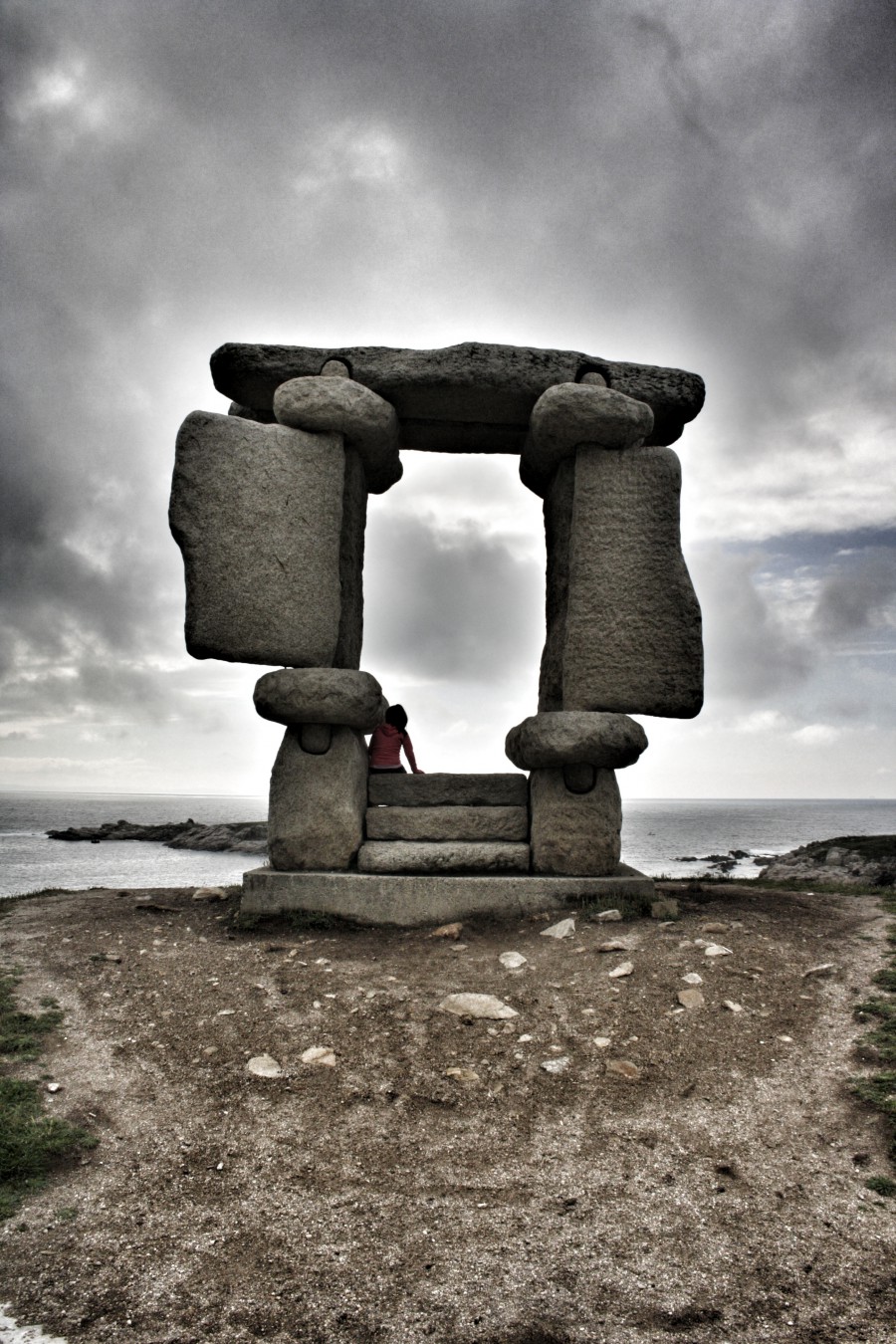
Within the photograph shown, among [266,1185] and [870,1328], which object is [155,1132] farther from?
[870,1328]

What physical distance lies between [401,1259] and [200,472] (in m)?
4.26

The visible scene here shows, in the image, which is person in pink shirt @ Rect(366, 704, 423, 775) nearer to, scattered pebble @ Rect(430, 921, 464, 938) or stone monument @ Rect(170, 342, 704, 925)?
stone monument @ Rect(170, 342, 704, 925)

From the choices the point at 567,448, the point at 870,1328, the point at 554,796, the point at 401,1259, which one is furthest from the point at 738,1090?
the point at 567,448

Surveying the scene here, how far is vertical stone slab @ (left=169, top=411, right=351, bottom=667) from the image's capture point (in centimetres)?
475

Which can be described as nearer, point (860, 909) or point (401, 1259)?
point (401, 1259)

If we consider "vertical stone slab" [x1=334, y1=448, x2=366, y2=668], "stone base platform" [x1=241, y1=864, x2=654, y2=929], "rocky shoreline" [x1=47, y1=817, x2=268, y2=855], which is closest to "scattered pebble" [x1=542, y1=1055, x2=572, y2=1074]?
"stone base platform" [x1=241, y1=864, x2=654, y2=929]

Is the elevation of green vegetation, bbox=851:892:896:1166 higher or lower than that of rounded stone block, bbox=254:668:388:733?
lower

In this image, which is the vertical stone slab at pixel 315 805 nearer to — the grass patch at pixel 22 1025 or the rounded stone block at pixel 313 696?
A: the rounded stone block at pixel 313 696

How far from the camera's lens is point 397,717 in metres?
5.80

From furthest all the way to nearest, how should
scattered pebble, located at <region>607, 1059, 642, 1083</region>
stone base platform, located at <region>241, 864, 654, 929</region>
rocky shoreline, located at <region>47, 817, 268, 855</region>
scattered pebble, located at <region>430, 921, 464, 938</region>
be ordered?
rocky shoreline, located at <region>47, 817, 268, 855</region>, stone base platform, located at <region>241, 864, 654, 929</region>, scattered pebble, located at <region>430, 921, 464, 938</region>, scattered pebble, located at <region>607, 1059, 642, 1083</region>

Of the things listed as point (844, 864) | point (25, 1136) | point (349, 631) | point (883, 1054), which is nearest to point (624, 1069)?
point (883, 1054)

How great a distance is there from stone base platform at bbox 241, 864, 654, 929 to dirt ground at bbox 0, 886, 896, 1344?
0.59 m

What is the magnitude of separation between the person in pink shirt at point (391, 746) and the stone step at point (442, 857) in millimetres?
734

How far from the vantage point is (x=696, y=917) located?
439 cm
